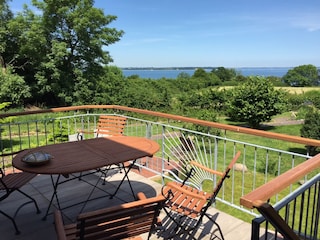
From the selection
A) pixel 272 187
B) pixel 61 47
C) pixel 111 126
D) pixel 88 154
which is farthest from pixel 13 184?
pixel 61 47

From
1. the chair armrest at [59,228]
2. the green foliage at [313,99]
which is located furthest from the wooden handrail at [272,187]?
the green foliage at [313,99]

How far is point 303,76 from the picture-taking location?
55406mm

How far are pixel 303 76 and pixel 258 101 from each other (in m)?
43.5

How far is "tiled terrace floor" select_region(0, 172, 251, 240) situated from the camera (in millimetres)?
2799

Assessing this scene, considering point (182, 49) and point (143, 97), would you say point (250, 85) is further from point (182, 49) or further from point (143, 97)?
point (182, 49)

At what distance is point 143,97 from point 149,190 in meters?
17.7

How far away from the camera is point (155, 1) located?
71.0 feet

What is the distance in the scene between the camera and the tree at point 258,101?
733 inches

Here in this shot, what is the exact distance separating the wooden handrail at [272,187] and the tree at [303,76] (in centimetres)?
5648

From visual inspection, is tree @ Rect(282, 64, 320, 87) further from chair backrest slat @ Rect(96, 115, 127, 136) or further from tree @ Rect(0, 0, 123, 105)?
chair backrest slat @ Rect(96, 115, 127, 136)

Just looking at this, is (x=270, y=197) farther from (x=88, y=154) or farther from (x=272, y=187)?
(x=88, y=154)

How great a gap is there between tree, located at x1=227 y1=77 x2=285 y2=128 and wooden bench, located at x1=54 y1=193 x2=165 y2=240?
58.9 feet

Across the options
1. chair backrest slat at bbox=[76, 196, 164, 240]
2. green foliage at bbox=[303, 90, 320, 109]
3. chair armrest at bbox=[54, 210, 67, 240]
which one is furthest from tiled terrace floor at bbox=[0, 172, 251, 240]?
green foliage at bbox=[303, 90, 320, 109]

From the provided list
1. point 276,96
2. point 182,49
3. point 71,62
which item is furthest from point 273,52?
point 71,62
